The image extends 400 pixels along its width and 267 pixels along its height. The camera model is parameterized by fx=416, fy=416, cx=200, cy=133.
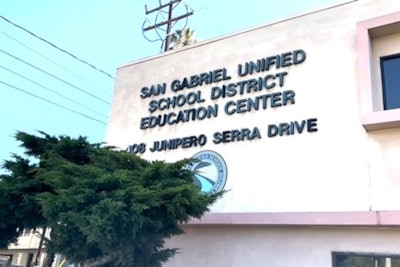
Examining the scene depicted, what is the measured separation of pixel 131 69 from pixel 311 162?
19.7 feet

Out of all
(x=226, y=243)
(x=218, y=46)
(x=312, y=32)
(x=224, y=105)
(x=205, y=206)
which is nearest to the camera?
(x=205, y=206)

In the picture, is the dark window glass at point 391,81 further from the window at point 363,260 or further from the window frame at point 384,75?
the window at point 363,260

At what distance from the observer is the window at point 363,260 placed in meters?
6.59

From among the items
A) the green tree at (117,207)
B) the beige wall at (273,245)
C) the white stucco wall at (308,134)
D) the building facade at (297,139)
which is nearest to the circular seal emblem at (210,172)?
the building facade at (297,139)

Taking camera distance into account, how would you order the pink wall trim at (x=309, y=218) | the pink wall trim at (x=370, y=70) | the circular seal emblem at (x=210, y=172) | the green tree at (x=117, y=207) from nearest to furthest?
the green tree at (x=117, y=207)
the pink wall trim at (x=309, y=218)
the pink wall trim at (x=370, y=70)
the circular seal emblem at (x=210, y=172)

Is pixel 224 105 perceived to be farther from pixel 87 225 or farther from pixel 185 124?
pixel 87 225

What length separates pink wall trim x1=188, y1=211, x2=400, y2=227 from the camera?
652cm

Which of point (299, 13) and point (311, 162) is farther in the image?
point (299, 13)

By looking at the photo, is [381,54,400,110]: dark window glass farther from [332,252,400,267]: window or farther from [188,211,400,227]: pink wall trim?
[332,252,400,267]: window

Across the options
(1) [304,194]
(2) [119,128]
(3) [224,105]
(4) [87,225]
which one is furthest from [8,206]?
(1) [304,194]

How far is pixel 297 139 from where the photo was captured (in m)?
8.09

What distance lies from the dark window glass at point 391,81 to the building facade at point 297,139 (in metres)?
0.02

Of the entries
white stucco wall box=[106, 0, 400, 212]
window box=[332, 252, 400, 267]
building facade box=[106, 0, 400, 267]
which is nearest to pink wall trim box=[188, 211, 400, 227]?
building facade box=[106, 0, 400, 267]

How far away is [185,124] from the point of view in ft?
32.2
